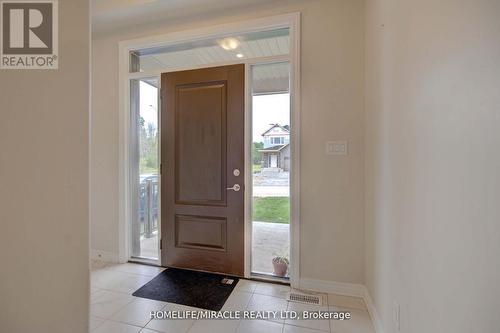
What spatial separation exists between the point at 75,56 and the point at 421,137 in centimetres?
142

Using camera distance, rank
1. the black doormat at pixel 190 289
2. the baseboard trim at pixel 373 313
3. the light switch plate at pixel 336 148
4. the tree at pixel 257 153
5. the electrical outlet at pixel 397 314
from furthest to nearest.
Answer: the tree at pixel 257 153
the light switch plate at pixel 336 148
the black doormat at pixel 190 289
the baseboard trim at pixel 373 313
the electrical outlet at pixel 397 314

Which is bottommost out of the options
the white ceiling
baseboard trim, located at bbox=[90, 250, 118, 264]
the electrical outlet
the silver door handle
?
baseboard trim, located at bbox=[90, 250, 118, 264]

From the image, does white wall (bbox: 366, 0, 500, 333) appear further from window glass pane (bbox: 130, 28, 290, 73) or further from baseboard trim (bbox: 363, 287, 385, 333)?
window glass pane (bbox: 130, 28, 290, 73)

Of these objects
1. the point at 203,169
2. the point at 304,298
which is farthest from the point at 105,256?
the point at 304,298

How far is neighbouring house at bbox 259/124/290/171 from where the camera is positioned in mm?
2326

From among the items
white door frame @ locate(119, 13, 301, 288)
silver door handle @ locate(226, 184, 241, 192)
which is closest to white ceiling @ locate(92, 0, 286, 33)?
white door frame @ locate(119, 13, 301, 288)

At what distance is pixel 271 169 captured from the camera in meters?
2.41

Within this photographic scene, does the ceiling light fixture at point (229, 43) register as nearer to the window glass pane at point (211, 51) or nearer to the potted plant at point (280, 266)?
Answer: the window glass pane at point (211, 51)

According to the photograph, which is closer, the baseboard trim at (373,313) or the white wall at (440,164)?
the white wall at (440,164)

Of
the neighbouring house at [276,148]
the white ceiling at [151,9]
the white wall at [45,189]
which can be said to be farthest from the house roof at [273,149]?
the white wall at [45,189]

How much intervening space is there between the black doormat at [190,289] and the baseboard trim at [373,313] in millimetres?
1174

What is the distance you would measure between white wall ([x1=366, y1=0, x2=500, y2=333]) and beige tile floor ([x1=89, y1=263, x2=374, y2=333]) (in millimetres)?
434

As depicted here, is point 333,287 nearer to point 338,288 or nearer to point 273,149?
point 338,288

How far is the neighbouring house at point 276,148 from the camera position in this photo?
2326 millimetres
